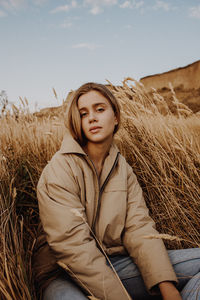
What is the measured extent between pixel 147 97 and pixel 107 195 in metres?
1.35

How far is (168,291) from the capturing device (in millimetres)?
1108

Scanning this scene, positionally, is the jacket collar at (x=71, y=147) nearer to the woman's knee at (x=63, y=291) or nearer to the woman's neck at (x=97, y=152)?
the woman's neck at (x=97, y=152)

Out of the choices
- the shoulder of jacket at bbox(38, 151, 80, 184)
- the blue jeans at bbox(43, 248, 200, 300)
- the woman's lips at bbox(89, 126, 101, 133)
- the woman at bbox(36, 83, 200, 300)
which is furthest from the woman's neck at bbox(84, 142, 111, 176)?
the blue jeans at bbox(43, 248, 200, 300)

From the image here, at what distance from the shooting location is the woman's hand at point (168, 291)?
108 cm

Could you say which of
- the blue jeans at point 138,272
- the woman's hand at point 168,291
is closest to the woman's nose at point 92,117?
the blue jeans at point 138,272

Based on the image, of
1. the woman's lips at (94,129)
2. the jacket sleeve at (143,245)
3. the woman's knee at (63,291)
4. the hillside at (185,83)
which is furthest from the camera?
the hillside at (185,83)

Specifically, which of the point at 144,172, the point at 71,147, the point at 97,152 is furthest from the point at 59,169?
the point at 144,172

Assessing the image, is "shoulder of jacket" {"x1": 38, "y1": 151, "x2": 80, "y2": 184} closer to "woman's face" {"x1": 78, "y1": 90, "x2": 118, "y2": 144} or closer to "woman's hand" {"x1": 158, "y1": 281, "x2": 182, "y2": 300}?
"woman's face" {"x1": 78, "y1": 90, "x2": 118, "y2": 144}

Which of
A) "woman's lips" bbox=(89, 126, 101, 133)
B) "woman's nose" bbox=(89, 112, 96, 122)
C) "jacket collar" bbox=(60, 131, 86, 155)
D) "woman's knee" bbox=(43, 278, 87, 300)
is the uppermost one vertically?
"woman's nose" bbox=(89, 112, 96, 122)

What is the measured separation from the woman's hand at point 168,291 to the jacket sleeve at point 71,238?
0.21 metres

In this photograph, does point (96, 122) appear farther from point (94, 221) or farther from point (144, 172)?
point (144, 172)

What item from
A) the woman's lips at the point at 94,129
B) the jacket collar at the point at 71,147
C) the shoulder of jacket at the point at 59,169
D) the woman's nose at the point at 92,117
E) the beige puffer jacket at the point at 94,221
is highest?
the woman's nose at the point at 92,117

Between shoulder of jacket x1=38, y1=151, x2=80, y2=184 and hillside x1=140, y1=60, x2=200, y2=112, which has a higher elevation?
hillside x1=140, y1=60, x2=200, y2=112

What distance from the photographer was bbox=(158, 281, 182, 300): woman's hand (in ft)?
3.53
